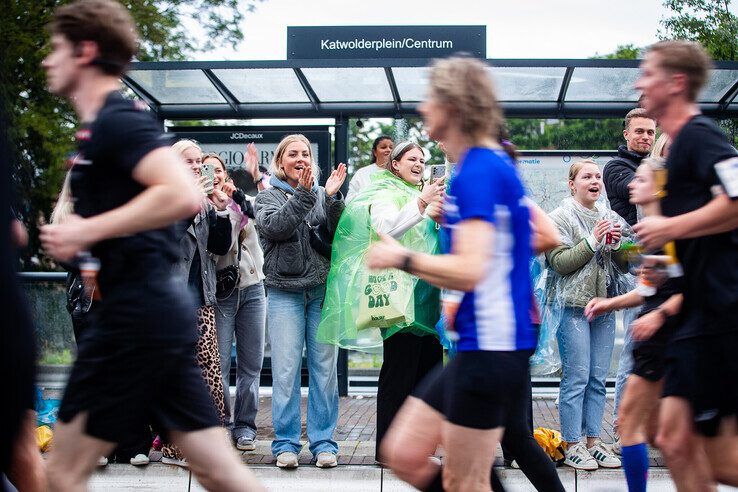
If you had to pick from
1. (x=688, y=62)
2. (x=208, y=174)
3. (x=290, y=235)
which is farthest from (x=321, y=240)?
(x=688, y=62)

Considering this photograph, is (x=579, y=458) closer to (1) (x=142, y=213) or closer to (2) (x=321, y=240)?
(2) (x=321, y=240)

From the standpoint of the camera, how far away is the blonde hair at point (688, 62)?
418 centimetres

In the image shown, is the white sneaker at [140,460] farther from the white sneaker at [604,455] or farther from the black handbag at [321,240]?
the white sneaker at [604,455]

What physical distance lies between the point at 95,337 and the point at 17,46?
53.8 feet

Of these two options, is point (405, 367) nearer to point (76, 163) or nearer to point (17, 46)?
point (76, 163)

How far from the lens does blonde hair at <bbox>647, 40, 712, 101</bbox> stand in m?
4.18

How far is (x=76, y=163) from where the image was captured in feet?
11.6

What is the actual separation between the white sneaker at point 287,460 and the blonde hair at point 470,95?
3.77 m

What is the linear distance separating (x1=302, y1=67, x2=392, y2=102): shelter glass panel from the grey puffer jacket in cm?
197

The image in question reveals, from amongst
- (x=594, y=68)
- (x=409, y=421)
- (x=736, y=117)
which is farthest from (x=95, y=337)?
(x=736, y=117)

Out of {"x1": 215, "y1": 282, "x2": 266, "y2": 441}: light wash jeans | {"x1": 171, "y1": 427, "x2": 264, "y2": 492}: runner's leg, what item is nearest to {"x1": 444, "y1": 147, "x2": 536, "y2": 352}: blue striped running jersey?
{"x1": 171, "y1": 427, "x2": 264, "y2": 492}: runner's leg

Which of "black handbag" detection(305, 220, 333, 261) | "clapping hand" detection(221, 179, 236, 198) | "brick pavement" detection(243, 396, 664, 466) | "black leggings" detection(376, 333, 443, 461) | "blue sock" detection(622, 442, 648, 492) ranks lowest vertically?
"brick pavement" detection(243, 396, 664, 466)

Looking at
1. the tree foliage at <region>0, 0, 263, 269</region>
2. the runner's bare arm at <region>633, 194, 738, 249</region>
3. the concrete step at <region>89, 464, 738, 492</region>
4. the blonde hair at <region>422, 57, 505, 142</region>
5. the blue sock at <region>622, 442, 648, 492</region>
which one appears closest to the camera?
the blonde hair at <region>422, 57, 505, 142</region>

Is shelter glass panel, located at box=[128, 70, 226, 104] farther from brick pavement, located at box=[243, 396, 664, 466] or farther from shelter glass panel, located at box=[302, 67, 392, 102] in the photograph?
brick pavement, located at box=[243, 396, 664, 466]
